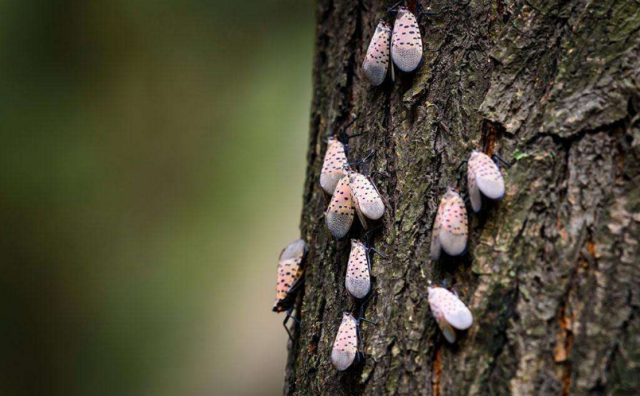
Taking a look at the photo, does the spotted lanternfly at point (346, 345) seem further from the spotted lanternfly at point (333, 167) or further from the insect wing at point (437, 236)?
the spotted lanternfly at point (333, 167)

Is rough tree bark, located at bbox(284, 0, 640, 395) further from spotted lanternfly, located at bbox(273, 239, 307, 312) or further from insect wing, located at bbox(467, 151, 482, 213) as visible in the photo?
spotted lanternfly, located at bbox(273, 239, 307, 312)

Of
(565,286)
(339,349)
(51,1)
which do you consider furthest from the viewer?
(51,1)

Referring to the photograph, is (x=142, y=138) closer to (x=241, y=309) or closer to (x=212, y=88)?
(x=212, y=88)

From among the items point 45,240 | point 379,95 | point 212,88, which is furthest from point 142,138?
point 379,95

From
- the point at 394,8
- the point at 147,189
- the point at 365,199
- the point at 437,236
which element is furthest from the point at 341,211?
the point at 147,189

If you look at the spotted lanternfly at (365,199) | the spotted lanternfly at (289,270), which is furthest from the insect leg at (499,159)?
the spotted lanternfly at (289,270)

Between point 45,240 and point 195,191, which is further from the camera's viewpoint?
point 195,191

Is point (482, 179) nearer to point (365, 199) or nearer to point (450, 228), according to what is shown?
point (450, 228)
